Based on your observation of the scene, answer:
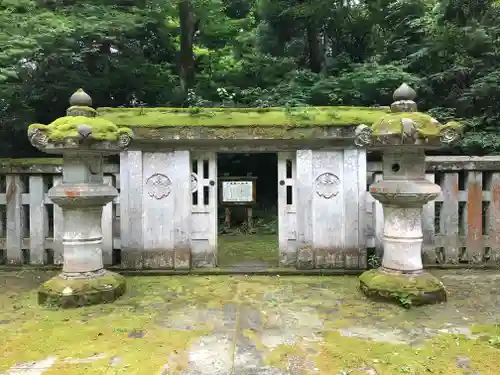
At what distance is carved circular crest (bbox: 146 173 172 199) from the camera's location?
611 centimetres

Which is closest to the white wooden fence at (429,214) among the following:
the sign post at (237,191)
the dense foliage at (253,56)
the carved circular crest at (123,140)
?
the carved circular crest at (123,140)

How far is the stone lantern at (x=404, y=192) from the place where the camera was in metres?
4.72

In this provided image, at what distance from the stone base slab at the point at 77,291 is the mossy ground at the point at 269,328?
12 cm

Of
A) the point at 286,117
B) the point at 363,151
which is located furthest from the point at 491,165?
the point at 286,117

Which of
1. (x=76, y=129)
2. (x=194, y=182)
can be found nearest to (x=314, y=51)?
(x=194, y=182)

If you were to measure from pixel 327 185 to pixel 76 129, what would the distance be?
11.0 ft

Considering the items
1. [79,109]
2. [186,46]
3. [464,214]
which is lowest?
[464,214]

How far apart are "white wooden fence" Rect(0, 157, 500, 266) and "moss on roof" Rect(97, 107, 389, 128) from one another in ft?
2.41

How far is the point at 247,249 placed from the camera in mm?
8234

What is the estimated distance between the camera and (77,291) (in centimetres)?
472

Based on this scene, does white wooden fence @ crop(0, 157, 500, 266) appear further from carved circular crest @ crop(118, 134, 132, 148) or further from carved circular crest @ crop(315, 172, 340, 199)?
carved circular crest @ crop(118, 134, 132, 148)

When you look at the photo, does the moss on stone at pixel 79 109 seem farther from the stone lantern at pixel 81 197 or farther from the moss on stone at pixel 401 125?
the moss on stone at pixel 401 125

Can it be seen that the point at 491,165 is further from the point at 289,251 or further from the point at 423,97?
the point at 423,97

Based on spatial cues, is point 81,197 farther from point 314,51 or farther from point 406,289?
point 314,51
